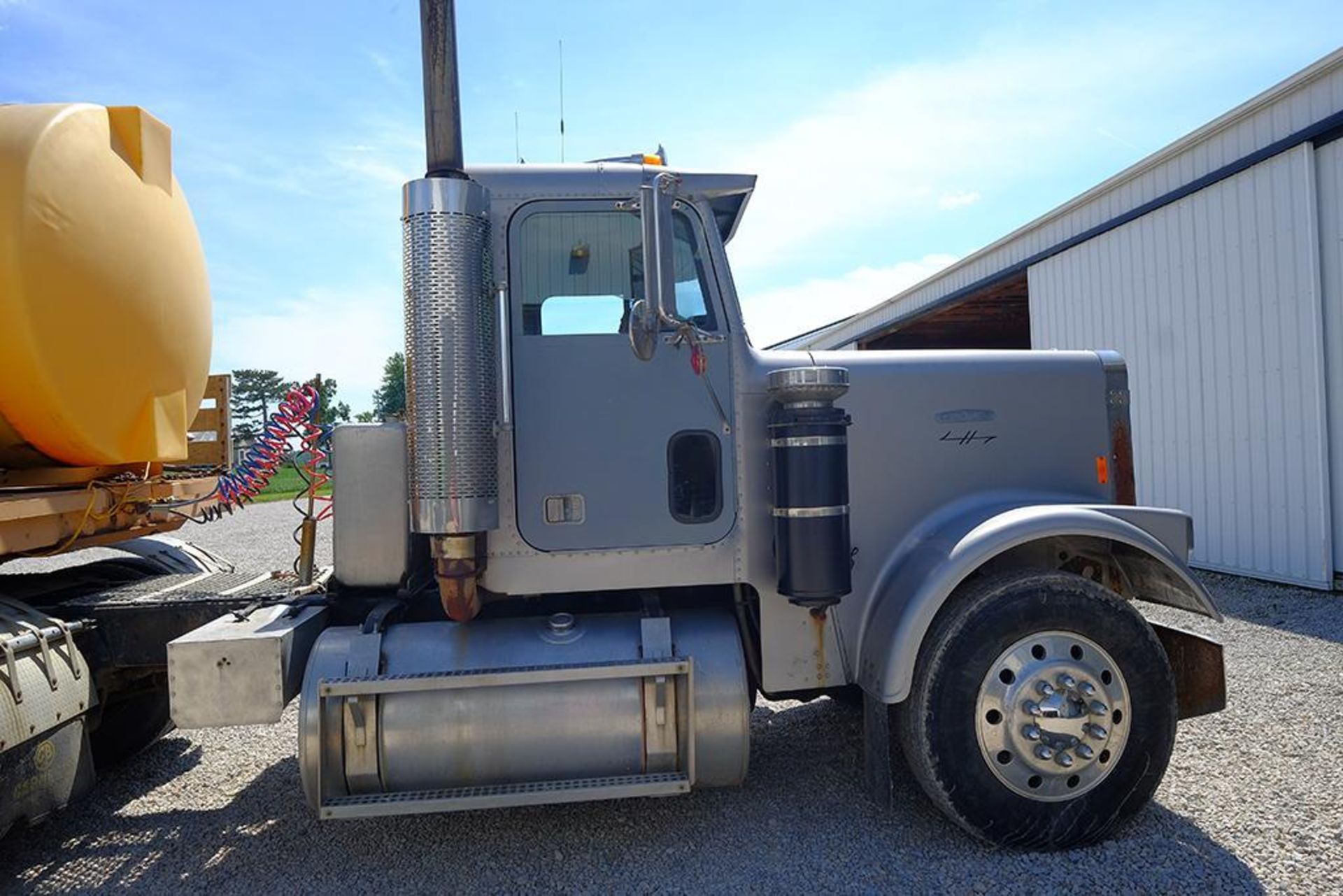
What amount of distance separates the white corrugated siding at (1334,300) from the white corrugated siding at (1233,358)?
0.06 m

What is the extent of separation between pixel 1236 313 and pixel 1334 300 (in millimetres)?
930

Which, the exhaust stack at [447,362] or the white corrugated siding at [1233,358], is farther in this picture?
the white corrugated siding at [1233,358]

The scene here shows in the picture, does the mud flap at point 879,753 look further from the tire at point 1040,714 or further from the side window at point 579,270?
the side window at point 579,270

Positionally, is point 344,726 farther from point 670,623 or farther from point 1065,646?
point 1065,646

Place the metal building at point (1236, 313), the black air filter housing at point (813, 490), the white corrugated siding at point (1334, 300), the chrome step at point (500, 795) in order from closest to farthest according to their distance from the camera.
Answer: the chrome step at point (500, 795)
the black air filter housing at point (813, 490)
the white corrugated siding at point (1334, 300)
the metal building at point (1236, 313)

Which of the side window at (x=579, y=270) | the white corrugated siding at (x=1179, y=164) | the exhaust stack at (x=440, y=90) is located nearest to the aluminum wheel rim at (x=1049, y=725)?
the side window at (x=579, y=270)

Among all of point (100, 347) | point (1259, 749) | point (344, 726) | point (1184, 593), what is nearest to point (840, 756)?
point (1184, 593)

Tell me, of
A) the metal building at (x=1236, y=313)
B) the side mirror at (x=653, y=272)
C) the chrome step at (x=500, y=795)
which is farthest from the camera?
the metal building at (x=1236, y=313)

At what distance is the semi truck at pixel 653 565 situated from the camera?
3.17 metres

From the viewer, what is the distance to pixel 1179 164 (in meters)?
8.58

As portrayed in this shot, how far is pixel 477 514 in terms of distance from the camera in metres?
3.16

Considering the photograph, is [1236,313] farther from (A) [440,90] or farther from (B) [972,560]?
(A) [440,90]

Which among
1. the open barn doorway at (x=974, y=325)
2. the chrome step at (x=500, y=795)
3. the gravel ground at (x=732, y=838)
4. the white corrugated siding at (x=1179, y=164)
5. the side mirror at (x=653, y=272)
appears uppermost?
the white corrugated siding at (x=1179, y=164)

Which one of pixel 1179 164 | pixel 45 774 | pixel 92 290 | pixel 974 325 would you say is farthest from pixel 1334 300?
pixel 45 774
